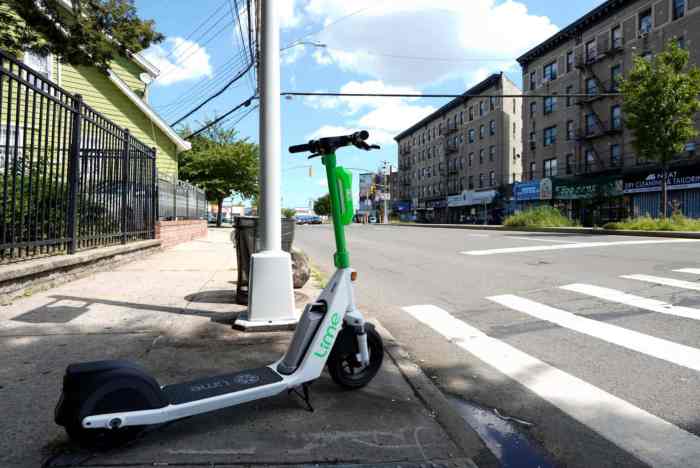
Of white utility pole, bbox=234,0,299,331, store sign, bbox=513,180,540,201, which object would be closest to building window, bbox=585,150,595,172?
store sign, bbox=513,180,540,201

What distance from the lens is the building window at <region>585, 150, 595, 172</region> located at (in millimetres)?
37312

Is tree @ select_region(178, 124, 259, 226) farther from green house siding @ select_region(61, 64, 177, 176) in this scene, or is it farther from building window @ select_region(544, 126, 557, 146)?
building window @ select_region(544, 126, 557, 146)

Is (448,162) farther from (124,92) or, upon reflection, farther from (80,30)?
(80,30)

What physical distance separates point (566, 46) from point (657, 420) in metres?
44.3

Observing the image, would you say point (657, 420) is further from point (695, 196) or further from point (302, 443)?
point (695, 196)

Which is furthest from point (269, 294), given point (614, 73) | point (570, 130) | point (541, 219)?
point (570, 130)

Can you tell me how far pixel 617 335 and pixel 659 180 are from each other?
31.9m

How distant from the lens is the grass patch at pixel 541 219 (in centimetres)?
3020

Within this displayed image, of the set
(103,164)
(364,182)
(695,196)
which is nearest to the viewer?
(103,164)

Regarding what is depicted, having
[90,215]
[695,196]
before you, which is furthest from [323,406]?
[695,196]

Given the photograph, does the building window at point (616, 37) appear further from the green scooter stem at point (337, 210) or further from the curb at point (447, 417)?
the green scooter stem at point (337, 210)

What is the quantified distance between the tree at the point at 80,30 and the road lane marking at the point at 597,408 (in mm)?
7926

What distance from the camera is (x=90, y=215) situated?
766 cm

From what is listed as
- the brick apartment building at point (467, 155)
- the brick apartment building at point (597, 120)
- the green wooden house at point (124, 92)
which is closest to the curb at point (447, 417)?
the green wooden house at point (124, 92)
